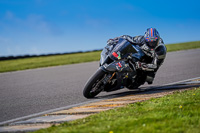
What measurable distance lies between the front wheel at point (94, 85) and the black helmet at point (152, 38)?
1.29 meters

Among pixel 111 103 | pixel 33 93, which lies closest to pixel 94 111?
pixel 111 103

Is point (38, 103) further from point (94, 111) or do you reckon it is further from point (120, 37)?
point (120, 37)

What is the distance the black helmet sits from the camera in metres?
6.13

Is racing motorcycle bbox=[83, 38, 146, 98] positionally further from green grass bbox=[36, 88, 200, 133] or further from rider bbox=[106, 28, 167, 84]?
green grass bbox=[36, 88, 200, 133]

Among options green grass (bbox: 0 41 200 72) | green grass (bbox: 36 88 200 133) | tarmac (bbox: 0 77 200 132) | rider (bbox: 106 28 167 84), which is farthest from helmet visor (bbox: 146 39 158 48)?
green grass (bbox: 0 41 200 72)

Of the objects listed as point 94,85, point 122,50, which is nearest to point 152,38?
point 122,50

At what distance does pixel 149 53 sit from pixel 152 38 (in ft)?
1.11

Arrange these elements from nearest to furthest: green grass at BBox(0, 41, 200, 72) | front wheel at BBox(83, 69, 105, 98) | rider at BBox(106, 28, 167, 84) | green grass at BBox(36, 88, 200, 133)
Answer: green grass at BBox(36, 88, 200, 133)
front wheel at BBox(83, 69, 105, 98)
rider at BBox(106, 28, 167, 84)
green grass at BBox(0, 41, 200, 72)

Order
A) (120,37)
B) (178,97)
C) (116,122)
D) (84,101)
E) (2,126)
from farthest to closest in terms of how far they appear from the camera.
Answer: (120,37), (84,101), (178,97), (2,126), (116,122)

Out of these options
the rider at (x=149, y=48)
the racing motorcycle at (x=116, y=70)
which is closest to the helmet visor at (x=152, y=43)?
the rider at (x=149, y=48)

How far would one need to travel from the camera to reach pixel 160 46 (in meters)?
6.36

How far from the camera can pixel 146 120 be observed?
3736 mm

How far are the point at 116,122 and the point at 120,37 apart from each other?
2.98 metres

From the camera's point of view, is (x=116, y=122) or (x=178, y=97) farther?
(x=178, y=97)
